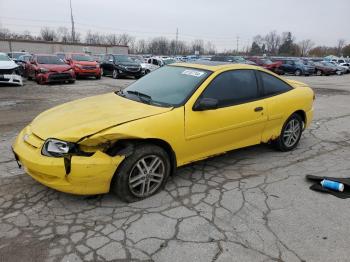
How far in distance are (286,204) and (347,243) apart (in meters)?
0.82

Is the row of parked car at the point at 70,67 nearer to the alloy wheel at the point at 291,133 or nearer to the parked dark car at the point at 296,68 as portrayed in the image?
the parked dark car at the point at 296,68

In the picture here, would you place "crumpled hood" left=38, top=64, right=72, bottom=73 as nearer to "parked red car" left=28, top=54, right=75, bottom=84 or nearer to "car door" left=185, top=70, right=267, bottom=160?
"parked red car" left=28, top=54, right=75, bottom=84

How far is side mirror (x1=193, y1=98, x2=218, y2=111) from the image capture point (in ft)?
13.4

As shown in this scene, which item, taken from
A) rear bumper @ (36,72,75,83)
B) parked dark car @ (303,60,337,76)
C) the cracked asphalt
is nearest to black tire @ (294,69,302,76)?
parked dark car @ (303,60,337,76)

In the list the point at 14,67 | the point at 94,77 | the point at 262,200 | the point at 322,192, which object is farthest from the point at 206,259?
the point at 94,77

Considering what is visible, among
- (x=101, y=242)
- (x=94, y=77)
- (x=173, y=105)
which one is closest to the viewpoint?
(x=101, y=242)

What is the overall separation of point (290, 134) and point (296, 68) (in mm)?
26774

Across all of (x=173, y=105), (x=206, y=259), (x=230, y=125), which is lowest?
(x=206, y=259)

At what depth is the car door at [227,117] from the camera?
13.7ft

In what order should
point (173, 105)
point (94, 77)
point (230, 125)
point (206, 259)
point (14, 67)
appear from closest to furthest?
point (206, 259) → point (173, 105) → point (230, 125) → point (14, 67) → point (94, 77)

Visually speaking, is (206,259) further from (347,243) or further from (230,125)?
(230,125)

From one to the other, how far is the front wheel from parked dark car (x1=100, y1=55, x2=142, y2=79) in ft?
54.3

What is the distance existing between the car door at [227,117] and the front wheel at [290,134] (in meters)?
0.63

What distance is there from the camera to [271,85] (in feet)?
17.3
